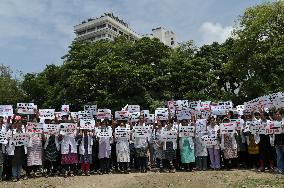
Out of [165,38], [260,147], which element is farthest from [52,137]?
[165,38]

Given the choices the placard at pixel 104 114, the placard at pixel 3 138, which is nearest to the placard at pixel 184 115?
the placard at pixel 104 114

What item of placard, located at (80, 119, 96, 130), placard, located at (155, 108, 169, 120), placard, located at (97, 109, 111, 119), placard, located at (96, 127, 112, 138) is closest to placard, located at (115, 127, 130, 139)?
placard, located at (96, 127, 112, 138)

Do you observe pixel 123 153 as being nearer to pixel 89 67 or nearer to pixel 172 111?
pixel 172 111

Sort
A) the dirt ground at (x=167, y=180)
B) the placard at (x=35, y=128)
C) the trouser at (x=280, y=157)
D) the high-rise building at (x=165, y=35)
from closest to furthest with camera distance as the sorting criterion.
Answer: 1. the dirt ground at (x=167, y=180)
2. the trouser at (x=280, y=157)
3. the placard at (x=35, y=128)
4. the high-rise building at (x=165, y=35)

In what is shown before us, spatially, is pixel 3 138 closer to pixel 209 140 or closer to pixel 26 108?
pixel 26 108

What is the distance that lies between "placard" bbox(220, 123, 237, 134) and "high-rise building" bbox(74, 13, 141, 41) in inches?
3007

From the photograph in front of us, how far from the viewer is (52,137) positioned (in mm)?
15609

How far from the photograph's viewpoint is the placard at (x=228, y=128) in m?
15.7

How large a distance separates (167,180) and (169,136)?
8.18 ft

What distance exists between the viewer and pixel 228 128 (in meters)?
15.7

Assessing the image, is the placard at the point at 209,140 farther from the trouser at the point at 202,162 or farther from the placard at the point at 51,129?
the placard at the point at 51,129

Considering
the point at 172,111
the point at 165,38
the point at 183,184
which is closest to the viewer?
the point at 183,184

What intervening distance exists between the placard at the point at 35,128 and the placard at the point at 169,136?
13.3 ft

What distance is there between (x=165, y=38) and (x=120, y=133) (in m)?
76.0
